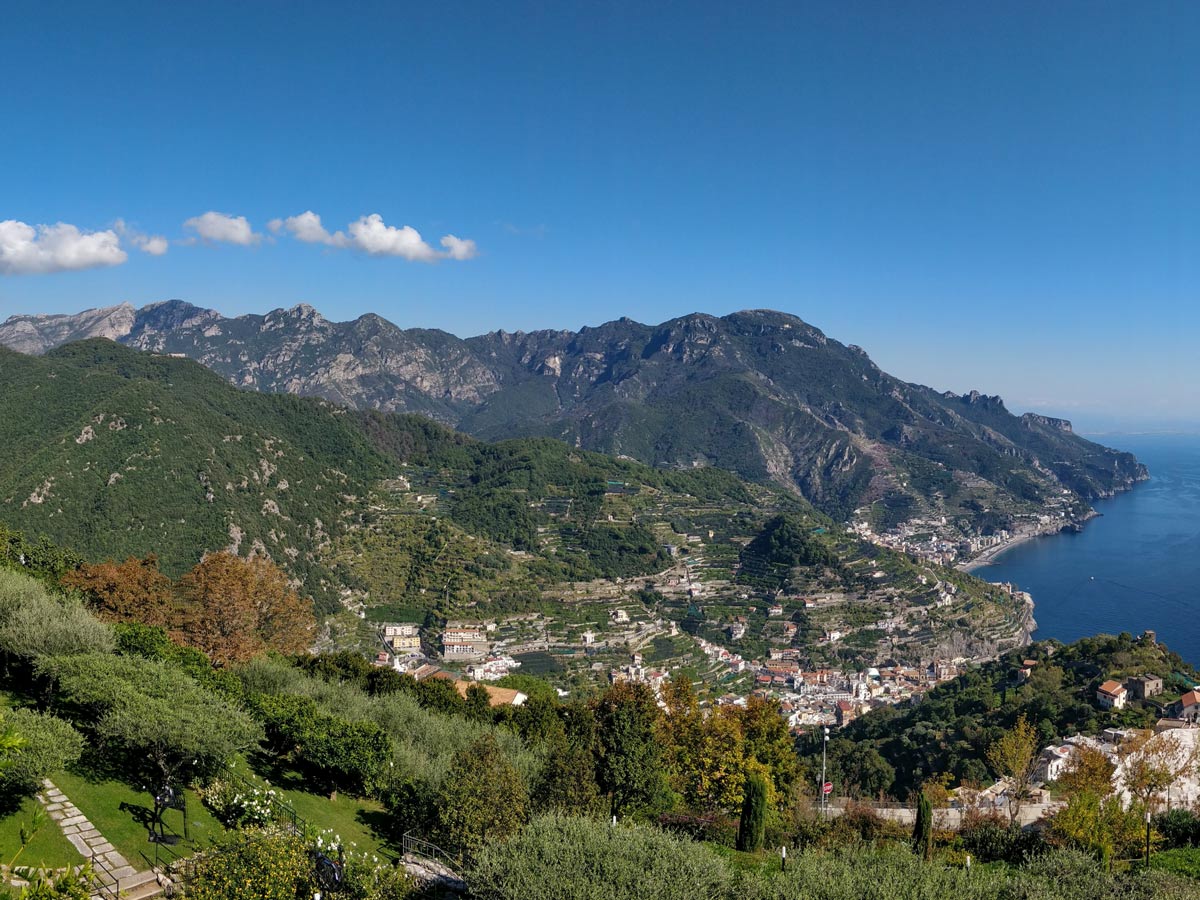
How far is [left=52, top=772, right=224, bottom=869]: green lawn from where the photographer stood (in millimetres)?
13211

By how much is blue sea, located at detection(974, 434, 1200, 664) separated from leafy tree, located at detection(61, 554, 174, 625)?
289ft

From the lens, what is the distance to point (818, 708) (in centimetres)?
6462

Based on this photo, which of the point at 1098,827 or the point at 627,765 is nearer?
the point at 1098,827

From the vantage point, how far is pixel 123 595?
30.6m

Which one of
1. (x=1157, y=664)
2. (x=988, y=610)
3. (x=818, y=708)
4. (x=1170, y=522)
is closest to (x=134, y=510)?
(x=818, y=708)

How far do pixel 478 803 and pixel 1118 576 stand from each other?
128428 mm

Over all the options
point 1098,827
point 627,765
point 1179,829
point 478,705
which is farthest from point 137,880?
point 1179,829

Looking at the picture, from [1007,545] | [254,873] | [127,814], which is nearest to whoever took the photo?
[254,873]

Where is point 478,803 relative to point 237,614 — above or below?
above

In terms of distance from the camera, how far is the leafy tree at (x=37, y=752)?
1252cm

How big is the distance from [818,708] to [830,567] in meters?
36.9

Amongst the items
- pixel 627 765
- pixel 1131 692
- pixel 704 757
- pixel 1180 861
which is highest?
pixel 1180 861

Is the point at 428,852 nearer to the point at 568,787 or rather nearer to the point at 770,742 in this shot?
the point at 568,787

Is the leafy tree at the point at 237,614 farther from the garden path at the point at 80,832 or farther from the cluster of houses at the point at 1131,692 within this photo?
the cluster of houses at the point at 1131,692
